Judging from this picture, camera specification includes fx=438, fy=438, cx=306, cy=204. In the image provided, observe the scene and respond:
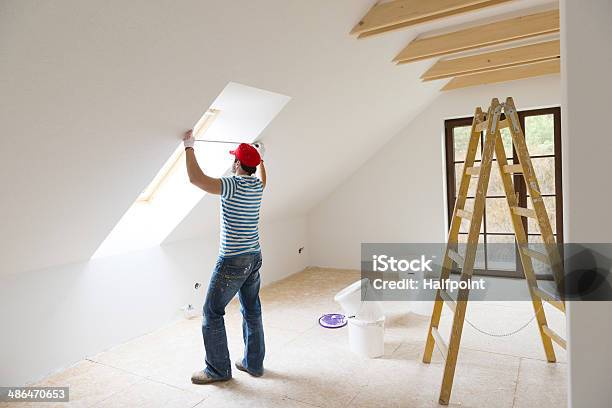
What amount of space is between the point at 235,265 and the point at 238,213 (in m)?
0.31

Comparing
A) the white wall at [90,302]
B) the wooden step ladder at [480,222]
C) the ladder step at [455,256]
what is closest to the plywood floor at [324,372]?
the white wall at [90,302]

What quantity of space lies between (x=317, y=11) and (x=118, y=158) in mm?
1425

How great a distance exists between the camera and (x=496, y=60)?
3.87m

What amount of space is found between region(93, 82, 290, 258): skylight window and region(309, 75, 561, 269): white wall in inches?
103

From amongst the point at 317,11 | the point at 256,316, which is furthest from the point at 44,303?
the point at 317,11

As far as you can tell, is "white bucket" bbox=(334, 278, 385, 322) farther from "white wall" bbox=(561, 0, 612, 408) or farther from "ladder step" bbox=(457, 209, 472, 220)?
"white wall" bbox=(561, 0, 612, 408)

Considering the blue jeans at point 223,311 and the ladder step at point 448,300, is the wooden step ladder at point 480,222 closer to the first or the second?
the ladder step at point 448,300

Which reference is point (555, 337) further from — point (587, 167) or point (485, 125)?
point (587, 167)

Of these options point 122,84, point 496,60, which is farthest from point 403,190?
point 122,84

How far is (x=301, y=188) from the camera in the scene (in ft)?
16.3

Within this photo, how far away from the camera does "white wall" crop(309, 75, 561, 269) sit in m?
4.97

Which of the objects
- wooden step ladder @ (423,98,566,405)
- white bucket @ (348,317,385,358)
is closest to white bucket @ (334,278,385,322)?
white bucket @ (348,317,385,358)

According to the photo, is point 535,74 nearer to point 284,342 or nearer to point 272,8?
point 272,8

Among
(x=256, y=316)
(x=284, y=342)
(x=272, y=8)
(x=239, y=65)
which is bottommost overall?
(x=284, y=342)
